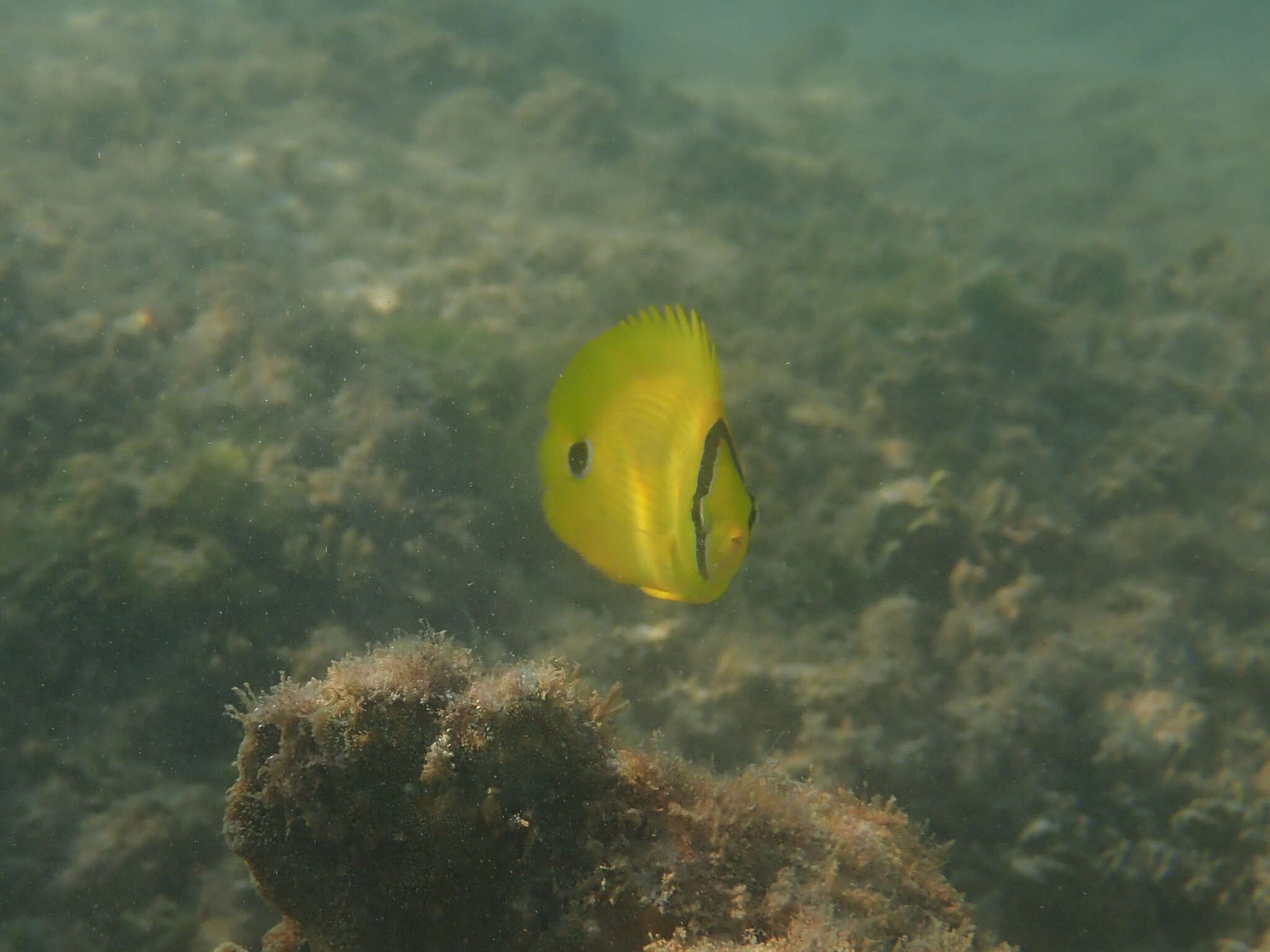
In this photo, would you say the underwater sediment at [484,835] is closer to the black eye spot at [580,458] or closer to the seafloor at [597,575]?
the black eye spot at [580,458]

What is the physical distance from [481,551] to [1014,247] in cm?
735

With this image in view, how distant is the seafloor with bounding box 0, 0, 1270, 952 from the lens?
2.72m

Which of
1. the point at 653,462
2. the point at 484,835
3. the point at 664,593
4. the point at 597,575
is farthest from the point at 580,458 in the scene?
the point at 597,575

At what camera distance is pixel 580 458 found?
1.61m

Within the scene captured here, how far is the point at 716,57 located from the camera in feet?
69.3

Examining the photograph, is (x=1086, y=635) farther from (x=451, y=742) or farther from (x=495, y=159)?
(x=495, y=159)

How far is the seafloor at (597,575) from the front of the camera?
2.72 m

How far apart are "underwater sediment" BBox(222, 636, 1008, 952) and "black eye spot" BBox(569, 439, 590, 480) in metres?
0.50

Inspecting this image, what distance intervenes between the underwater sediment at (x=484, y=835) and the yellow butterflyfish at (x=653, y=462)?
422 millimetres

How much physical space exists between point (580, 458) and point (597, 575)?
182cm

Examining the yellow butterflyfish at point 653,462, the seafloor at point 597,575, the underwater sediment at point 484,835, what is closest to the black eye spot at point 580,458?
the yellow butterflyfish at point 653,462

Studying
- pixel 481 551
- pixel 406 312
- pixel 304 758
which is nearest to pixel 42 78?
pixel 406 312

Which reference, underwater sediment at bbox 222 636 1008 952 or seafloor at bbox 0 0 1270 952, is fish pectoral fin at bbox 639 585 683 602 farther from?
seafloor at bbox 0 0 1270 952

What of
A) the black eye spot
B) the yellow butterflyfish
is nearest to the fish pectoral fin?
the yellow butterflyfish
